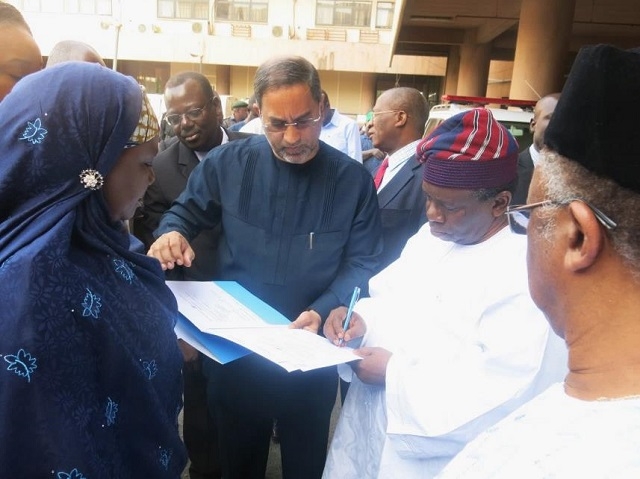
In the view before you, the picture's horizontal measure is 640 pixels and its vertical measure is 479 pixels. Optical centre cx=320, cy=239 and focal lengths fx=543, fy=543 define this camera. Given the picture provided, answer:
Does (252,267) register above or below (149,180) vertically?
below

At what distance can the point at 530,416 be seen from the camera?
923 millimetres

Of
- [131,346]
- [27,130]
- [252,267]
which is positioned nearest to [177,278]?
[252,267]

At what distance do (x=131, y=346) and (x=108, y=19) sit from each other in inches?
1150

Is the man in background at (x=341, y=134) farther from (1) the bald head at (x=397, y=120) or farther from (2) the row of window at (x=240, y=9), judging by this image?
(2) the row of window at (x=240, y=9)

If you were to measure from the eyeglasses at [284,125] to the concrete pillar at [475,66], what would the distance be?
14324 mm

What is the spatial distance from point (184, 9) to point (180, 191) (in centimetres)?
2712

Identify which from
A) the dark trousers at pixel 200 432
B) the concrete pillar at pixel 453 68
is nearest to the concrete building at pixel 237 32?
the concrete pillar at pixel 453 68

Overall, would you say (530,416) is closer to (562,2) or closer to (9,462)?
(9,462)

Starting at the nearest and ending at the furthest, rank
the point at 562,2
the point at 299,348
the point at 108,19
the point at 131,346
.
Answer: the point at 131,346, the point at 299,348, the point at 562,2, the point at 108,19

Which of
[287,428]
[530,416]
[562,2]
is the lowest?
[287,428]

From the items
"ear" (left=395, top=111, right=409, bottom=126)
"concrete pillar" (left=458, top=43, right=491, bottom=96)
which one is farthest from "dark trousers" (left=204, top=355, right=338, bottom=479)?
"concrete pillar" (left=458, top=43, right=491, bottom=96)

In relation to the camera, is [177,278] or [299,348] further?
[177,278]

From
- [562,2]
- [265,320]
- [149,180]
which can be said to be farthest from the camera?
[562,2]

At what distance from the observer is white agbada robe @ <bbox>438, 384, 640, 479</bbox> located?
2.43 ft
